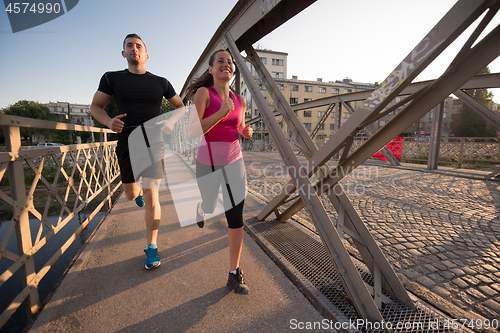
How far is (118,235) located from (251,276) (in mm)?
1928

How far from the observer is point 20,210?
5.32 feet

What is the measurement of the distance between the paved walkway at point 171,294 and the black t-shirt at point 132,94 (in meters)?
1.27

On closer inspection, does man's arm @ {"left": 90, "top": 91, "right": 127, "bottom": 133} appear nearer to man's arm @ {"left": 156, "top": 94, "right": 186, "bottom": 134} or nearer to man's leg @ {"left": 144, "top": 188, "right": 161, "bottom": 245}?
man's arm @ {"left": 156, "top": 94, "right": 186, "bottom": 134}

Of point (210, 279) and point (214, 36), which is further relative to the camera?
point (214, 36)

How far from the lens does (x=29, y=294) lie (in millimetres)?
1595

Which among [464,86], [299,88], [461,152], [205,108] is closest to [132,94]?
[205,108]

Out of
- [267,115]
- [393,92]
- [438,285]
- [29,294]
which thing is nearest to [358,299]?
[438,285]

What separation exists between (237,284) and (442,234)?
9.81 feet

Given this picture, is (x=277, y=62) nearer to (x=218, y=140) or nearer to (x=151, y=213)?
(x=218, y=140)

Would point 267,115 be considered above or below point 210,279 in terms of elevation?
above

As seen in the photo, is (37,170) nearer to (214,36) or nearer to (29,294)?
(29,294)

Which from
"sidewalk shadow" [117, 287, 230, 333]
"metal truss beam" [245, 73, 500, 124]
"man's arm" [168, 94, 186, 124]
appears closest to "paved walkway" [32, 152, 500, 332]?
"sidewalk shadow" [117, 287, 230, 333]

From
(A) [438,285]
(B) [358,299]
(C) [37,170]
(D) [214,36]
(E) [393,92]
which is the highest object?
(D) [214,36]

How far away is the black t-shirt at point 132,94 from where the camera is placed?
218cm
